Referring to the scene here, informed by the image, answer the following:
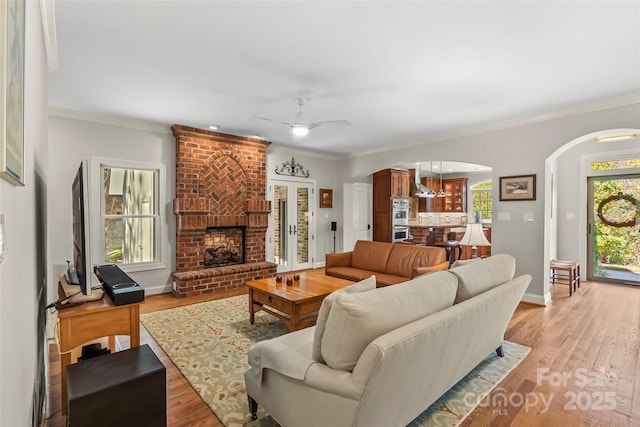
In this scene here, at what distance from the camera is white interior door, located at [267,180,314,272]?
632cm

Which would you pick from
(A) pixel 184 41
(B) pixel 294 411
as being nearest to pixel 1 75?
(B) pixel 294 411

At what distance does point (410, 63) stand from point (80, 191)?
8.71 feet

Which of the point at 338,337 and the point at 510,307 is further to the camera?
the point at 510,307

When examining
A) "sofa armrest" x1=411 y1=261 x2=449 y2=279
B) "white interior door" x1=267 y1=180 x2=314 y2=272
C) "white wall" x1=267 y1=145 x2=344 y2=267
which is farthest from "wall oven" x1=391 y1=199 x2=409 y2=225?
"sofa armrest" x1=411 y1=261 x2=449 y2=279

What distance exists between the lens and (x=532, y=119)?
421 centimetres

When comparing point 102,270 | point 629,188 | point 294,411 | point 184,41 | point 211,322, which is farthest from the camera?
point 629,188

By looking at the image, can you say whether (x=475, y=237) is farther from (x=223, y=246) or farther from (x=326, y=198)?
(x=223, y=246)

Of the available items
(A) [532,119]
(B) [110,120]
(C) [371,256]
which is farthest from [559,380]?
(B) [110,120]

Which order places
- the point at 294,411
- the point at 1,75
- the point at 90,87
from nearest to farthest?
the point at 1,75 < the point at 294,411 < the point at 90,87

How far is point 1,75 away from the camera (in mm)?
718

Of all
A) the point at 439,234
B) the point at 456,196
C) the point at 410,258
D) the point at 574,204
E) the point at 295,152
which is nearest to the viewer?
the point at 410,258

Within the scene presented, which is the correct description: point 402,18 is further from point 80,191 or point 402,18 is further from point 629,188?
point 629,188

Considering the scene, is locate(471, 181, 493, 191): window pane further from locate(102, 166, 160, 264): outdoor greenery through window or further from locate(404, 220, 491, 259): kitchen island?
locate(102, 166, 160, 264): outdoor greenery through window

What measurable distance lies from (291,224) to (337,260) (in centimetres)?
183
